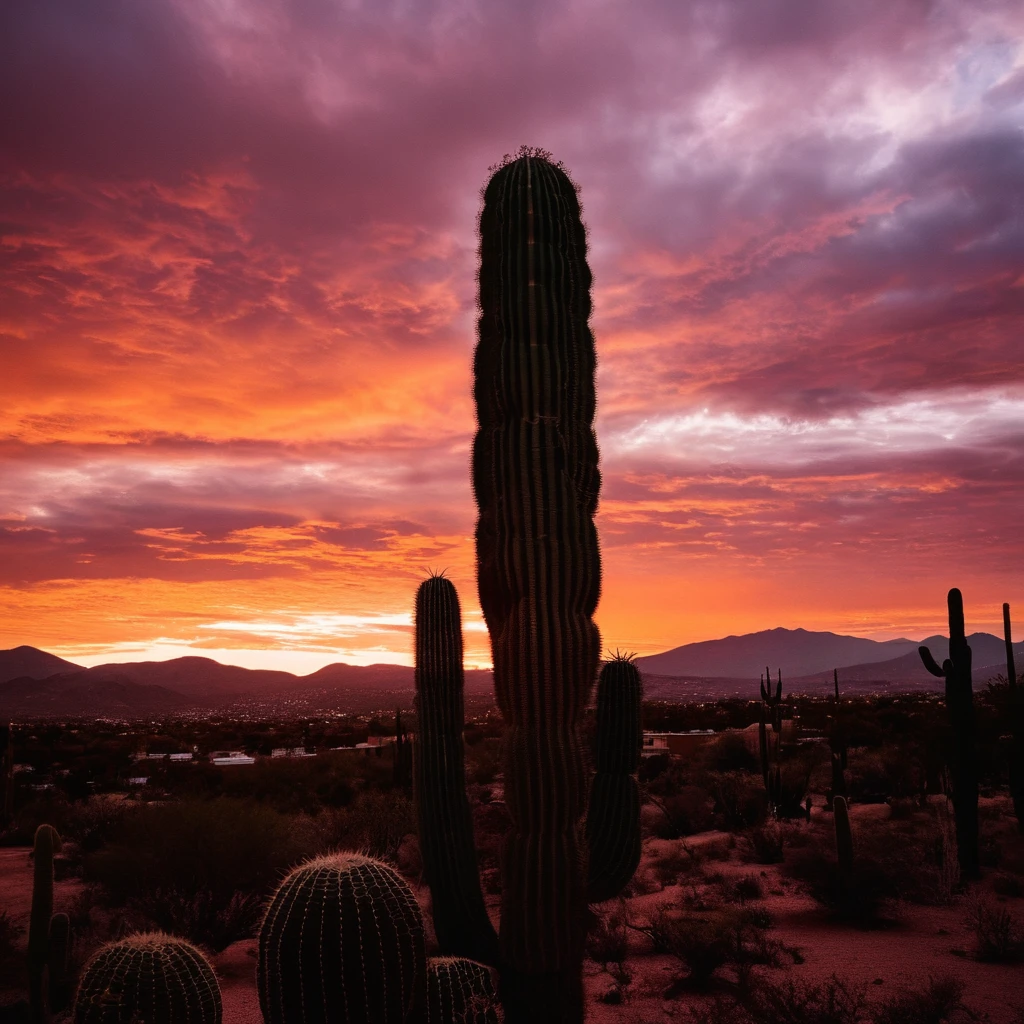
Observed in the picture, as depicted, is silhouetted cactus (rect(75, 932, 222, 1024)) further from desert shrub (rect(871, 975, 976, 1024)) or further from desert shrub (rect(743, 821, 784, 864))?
desert shrub (rect(743, 821, 784, 864))

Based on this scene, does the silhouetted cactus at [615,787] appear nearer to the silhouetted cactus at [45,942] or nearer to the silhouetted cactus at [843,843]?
the silhouetted cactus at [843,843]

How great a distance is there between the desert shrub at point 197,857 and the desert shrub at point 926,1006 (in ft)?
26.1

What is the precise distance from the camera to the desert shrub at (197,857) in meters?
12.9

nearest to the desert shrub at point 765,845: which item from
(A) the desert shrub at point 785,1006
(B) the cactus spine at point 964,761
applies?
(B) the cactus spine at point 964,761

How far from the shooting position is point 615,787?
1045 centimetres

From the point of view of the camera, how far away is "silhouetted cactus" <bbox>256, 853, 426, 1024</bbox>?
21.5ft

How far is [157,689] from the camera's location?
166000 millimetres

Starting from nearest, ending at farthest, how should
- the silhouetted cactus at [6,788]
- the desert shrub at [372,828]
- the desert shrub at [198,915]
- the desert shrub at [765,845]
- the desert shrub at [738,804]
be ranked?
the desert shrub at [198,915]
the desert shrub at [372,828]
the desert shrub at [765,845]
the silhouetted cactus at [6,788]
the desert shrub at [738,804]

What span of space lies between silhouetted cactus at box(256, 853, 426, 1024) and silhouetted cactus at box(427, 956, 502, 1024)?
599 mm

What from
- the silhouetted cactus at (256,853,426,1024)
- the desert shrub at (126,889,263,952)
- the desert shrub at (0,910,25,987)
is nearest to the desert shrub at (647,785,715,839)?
the desert shrub at (126,889,263,952)

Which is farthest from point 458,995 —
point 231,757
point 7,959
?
point 231,757

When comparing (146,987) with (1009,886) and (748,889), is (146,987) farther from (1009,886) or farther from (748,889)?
(1009,886)

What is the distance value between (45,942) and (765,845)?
13.0 metres

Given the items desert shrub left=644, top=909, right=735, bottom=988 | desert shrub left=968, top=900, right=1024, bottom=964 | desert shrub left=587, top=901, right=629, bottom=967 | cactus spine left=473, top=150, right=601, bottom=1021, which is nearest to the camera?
cactus spine left=473, top=150, right=601, bottom=1021
